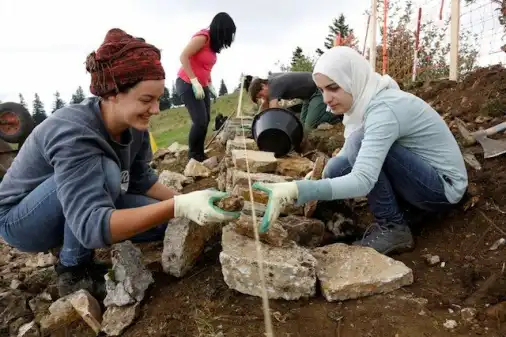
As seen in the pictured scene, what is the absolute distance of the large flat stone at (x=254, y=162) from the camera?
10.3ft

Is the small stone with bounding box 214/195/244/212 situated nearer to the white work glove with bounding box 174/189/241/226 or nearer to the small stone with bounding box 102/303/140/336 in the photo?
the white work glove with bounding box 174/189/241/226

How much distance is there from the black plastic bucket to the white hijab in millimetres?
1541

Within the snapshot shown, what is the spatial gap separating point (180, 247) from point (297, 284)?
65 cm

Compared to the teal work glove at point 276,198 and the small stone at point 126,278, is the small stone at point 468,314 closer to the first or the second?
the teal work glove at point 276,198

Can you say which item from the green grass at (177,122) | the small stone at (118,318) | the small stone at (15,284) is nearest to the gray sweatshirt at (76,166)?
the small stone at (118,318)

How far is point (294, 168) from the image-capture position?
3.39 metres

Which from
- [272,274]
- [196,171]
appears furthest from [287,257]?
[196,171]

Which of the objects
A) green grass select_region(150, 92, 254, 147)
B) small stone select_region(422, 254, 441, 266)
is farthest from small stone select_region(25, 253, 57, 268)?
green grass select_region(150, 92, 254, 147)

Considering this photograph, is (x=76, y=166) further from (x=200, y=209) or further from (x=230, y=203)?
(x=230, y=203)

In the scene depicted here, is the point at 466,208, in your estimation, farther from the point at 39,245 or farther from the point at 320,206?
the point at 39,245

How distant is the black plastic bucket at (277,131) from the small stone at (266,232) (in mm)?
1731

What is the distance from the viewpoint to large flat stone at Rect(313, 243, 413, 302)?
1.82 metres

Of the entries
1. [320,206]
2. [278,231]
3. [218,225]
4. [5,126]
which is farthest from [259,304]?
[5,126]

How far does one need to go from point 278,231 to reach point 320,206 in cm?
70
